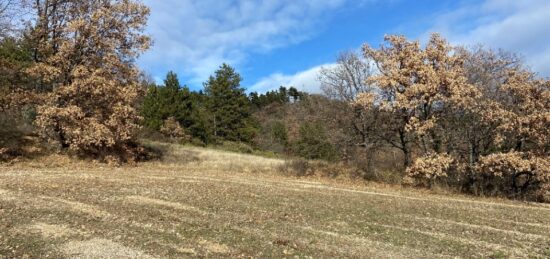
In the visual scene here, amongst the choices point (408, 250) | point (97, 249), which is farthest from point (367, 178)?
point (97, 249)

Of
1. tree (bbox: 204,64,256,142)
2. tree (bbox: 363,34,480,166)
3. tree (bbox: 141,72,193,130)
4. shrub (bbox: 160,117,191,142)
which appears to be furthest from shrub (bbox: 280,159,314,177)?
tree (bbox: 204,64,256,142)

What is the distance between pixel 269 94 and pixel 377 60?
73.3 metres

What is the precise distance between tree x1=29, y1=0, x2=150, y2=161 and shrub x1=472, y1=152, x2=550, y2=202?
71.7 ft

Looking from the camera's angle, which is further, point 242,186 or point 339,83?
point 339,83

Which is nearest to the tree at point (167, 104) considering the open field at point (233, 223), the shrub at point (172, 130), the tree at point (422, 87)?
the shrub at point (172, 130)

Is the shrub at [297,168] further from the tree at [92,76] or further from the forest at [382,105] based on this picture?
the tree at [92,76]

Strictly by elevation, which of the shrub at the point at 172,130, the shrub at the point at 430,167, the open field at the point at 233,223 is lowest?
the open field at the point at 233,223

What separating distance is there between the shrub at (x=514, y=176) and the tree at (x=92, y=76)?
2186 cm

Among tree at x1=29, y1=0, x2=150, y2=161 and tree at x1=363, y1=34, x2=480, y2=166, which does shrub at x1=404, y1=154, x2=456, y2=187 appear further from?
tree at x1=29, y1=0, x2=150, y2=161

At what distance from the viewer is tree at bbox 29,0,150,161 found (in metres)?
29.8

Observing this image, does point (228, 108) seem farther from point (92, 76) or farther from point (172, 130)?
point (92, 76)

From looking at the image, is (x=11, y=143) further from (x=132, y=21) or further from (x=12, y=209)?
(x=12, y=209)

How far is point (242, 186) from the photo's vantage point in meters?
23.3

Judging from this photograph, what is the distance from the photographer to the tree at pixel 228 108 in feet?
239
